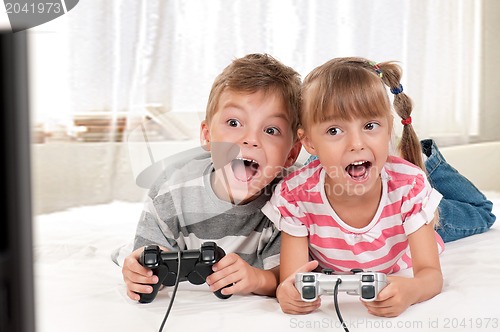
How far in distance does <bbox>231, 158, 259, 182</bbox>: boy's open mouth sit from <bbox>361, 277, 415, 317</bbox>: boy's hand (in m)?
0.30

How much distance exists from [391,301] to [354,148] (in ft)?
0.79

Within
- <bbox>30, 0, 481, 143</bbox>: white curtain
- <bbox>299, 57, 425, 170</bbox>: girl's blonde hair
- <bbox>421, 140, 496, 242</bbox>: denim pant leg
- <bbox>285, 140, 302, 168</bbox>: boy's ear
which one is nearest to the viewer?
<bbox>299, 57, 425, 170</bbox>: girl's blonde hair

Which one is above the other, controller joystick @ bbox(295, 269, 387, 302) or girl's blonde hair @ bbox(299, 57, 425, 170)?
girl's blonde hair @ bbox(299, 57, 425, 170)

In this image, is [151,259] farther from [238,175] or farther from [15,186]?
[15,186]

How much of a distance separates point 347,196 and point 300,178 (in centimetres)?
8

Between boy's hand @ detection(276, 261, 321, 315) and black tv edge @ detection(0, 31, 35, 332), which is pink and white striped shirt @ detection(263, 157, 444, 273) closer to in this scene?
boy's hand @ detection(276, 261, 321, 315)

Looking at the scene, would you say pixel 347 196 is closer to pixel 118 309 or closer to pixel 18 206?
pixel 118 309

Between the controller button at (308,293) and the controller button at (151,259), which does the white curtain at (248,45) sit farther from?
the controller button at (308,293)

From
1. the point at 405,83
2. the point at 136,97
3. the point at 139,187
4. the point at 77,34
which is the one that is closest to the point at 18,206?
the point at 139,187

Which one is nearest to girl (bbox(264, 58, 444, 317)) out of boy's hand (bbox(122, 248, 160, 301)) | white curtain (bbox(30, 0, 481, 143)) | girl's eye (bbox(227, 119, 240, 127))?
girl's eye (bbox(227, 119, 240, 127))

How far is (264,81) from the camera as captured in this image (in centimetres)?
97

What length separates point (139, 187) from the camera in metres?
1.20

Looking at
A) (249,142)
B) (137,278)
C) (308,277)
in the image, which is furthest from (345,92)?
(137,278)

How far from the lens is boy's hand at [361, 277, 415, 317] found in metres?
0.73
